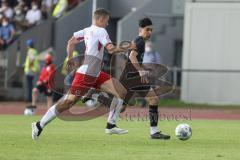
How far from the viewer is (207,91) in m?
30.8

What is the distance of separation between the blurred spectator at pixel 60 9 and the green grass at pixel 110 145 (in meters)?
14.7

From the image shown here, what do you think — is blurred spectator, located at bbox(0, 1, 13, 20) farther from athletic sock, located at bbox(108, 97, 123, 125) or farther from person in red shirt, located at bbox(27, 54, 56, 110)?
athletic sock, located at bbox(108, 97, 123, 125)

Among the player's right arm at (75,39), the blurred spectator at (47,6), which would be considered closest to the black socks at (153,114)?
the player's right arm at (75,39)

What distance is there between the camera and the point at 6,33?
107 ft

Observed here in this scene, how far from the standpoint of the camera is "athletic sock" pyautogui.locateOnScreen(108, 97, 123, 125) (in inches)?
617

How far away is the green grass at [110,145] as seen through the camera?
12008mm

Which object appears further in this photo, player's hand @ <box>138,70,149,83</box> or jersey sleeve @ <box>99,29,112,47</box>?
player's hand @ <box>138,70,149,83</box>

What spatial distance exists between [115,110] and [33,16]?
18.3 metres

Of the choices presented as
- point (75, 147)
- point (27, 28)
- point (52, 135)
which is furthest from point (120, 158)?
point (27, 28)

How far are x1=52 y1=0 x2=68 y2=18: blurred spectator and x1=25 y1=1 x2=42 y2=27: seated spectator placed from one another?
0.62 meters

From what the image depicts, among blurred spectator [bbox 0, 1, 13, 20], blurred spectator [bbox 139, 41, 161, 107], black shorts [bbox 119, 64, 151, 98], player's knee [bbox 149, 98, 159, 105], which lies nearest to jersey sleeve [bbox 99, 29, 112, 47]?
black shorts [bbox 119, 64, 151, 98]

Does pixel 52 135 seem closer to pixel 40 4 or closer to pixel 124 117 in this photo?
pixel 124 117

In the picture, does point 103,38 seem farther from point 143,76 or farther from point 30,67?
point 30,67

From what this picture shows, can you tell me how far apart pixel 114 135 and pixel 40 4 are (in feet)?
63.4
